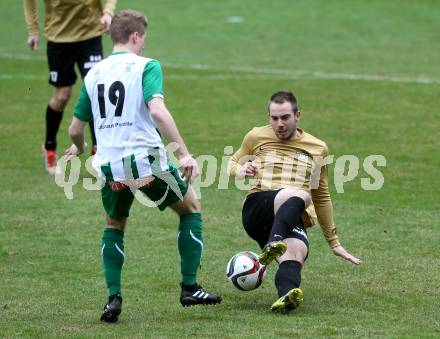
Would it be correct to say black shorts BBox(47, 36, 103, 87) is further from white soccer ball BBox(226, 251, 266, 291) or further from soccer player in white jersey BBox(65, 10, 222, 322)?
white soccer ball BBox(226, 251, 266, 291)

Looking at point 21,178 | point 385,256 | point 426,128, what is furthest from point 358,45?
point 385,256

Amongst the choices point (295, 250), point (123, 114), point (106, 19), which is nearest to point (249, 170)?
point (295, 250)

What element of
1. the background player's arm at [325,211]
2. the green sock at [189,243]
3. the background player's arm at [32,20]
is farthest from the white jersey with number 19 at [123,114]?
the background player's arm at [32,20]

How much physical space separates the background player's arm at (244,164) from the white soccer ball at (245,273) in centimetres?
63

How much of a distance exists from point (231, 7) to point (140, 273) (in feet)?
66.4

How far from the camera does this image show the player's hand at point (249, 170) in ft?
24.1

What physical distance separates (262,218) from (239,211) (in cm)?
306

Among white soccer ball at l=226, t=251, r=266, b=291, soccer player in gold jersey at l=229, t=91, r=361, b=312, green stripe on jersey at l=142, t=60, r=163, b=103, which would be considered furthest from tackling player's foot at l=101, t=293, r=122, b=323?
green stripe on jersey at l=142, t=60, r=163, b=103

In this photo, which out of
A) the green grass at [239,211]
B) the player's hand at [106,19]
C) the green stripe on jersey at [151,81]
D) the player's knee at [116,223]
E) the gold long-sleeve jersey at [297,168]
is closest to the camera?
the green stripe on jersey at [151,81]

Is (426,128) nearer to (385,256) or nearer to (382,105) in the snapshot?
(382,105)

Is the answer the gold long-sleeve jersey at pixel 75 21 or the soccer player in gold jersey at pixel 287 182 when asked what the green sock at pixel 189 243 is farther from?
the gold long-sleeve jersey at pixel 75 21

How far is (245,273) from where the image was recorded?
7.51 meters

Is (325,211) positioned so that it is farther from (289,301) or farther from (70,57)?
(70,57)

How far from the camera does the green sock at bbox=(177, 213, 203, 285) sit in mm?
→ 7336
